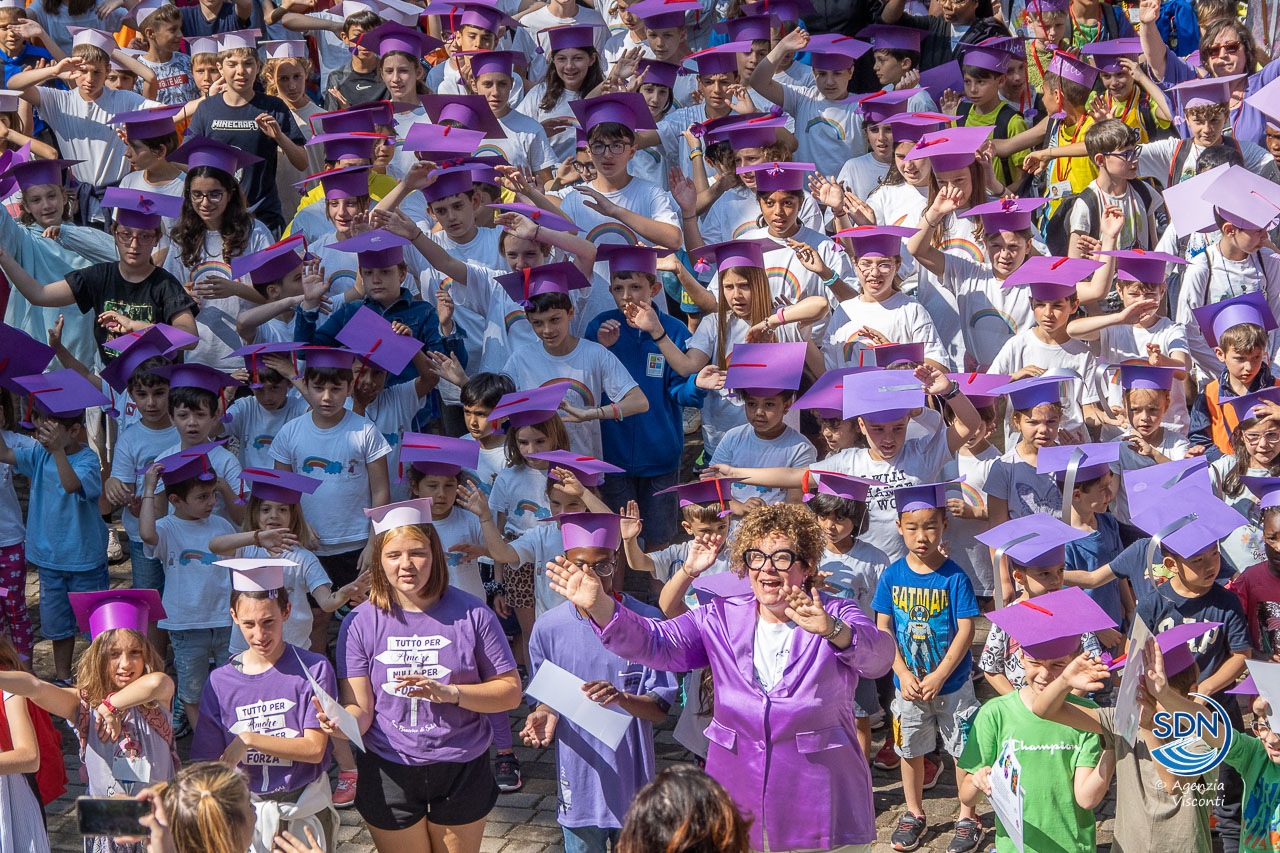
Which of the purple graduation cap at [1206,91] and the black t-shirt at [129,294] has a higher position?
the purple graduation cap at [1206,91]

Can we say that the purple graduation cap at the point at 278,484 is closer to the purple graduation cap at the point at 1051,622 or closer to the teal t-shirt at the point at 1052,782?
the purple graduation cap at the point at 1051,622

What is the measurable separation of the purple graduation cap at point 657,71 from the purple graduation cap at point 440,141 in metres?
1.47

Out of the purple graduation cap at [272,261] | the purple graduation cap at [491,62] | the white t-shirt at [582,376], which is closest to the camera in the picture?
the white t-shirt at [582,376]

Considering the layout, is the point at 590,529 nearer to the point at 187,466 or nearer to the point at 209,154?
the point at 187,466

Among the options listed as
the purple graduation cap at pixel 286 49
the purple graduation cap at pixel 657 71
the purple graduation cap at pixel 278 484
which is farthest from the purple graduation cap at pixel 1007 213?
the purple graduation cap at pixel 286 49

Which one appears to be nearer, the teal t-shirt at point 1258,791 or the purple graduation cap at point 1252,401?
the teal t-shirt at point 1258,791

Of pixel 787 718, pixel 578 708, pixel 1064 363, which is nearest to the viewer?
pixel 787 718

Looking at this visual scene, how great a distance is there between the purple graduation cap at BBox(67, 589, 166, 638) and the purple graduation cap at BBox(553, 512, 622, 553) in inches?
54.7

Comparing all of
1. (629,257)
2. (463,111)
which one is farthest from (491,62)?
(629,257)

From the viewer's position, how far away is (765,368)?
677cm

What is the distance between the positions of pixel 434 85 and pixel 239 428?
3733 millimetres

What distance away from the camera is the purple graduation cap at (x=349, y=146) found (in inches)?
330

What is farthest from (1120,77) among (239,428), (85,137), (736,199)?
(85,137)

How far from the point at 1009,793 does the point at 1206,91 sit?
5.24 m
